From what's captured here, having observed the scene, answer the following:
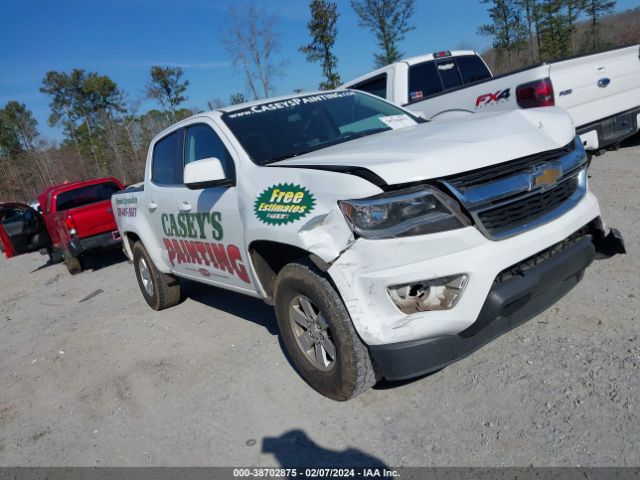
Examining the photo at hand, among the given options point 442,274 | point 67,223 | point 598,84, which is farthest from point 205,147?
point 67,223

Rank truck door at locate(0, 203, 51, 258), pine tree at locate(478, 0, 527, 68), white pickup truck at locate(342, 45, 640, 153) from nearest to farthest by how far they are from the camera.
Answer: white pickup truck at locate(342, 45, 640, 153) → truck door at locate(0, 203, 51, 258) → pine tree at locate(478, 0, 527, 68)

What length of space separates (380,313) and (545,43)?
27769 millimetres

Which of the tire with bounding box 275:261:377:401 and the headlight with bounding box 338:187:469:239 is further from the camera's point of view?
the tire with bounding box 275:261:377:401

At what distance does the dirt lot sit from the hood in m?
1.25

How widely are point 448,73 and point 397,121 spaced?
4626mm

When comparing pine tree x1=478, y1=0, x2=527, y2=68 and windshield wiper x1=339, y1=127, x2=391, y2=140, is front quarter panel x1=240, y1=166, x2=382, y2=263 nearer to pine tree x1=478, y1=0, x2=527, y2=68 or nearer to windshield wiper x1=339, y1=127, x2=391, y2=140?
windshield wiper x1=339, y1=127, x2=391, y2=140

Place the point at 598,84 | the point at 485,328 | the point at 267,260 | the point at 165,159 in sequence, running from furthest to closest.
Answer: the point at 598,84
the point at 165,159
the point at 267,260
the point at 485,328

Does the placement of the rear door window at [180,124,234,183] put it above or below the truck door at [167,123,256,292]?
above

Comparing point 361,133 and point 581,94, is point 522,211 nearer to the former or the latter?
point 361,133

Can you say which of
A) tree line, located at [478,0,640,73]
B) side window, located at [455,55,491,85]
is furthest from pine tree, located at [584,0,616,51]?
side window, located at [455,55,491,85]

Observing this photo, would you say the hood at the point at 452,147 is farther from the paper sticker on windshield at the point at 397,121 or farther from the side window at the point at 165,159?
the side window at the point at 165,159

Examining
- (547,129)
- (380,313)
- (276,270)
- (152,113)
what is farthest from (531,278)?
(152,113)

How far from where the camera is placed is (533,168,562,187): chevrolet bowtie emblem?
8.23 ft

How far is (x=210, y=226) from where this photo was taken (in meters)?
3.68
